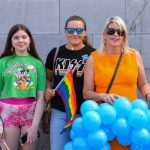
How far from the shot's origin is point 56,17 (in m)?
5.71

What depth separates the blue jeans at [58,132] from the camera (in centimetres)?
407

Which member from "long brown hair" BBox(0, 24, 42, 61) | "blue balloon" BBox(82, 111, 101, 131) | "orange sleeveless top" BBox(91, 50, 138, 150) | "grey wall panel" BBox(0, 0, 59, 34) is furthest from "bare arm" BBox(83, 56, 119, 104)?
"grey wall panel" BBox(0, 0, 59, 34)

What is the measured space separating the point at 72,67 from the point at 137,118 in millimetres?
1156

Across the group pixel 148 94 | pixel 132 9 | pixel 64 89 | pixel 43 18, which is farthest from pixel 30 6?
pixel 148 94

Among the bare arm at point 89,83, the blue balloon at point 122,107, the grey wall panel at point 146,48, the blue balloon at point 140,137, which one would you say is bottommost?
the blue balloon at point 140,137

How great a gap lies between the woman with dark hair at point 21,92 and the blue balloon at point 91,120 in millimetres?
980

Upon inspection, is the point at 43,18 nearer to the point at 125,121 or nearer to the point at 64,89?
the point at 64,89

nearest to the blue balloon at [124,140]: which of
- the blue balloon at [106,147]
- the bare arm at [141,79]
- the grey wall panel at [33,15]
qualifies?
the blue balloon at [106,147]

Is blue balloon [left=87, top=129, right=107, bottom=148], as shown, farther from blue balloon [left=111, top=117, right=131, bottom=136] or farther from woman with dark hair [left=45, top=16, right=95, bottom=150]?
woman with dark hair [left=45, top=16, right=95, bottom=150]

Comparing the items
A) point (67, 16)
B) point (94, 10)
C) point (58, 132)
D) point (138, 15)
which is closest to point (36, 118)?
point (58, 132)

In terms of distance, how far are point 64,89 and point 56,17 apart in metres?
2.01

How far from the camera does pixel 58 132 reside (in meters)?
4.08

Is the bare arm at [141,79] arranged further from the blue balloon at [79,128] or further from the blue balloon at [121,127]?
the blue balloon at [79,128]

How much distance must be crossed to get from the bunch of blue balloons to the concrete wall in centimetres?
206
